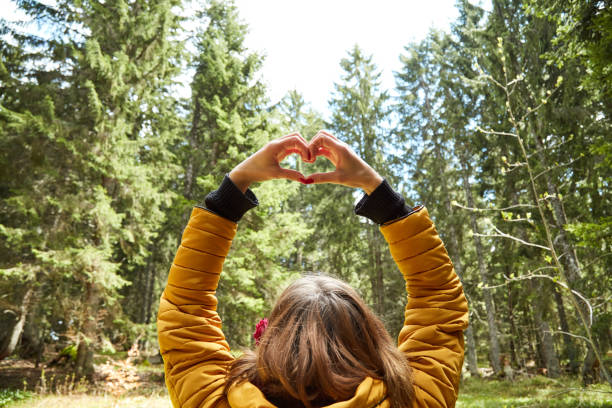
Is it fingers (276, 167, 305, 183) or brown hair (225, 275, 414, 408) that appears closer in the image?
brown hair (225, 275, 414, 408)

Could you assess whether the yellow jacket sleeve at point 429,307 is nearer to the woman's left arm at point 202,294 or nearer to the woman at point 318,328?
the woman at point 318,328

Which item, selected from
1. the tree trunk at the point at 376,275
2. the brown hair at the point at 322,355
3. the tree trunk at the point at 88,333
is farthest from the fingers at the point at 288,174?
the tree trunk at the point at 376,275

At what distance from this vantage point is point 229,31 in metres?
14.1

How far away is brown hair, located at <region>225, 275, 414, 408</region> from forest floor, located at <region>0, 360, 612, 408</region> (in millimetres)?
4982

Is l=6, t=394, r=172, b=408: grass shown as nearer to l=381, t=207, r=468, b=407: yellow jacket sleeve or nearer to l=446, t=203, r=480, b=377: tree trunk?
l=381, t=207, r=468, b=407: yellow jacket sleeve

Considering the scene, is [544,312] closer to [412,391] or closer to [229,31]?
[412,391]

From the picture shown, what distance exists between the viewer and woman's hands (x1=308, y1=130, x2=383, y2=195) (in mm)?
1119

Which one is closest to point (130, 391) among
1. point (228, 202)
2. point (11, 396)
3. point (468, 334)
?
point (11, 396)

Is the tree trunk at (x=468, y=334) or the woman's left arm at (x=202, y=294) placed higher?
the woman's left arm at (x=202, y=294)

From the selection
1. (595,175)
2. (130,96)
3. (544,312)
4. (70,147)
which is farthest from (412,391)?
(544,312)

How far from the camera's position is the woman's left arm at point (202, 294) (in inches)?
39.4

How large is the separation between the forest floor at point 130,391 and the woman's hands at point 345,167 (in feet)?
16.6

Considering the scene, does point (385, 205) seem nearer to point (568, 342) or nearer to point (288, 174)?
point (288, 174)

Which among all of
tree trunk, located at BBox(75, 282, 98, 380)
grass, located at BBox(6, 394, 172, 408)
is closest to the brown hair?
grass, located at BBox(6, 394, 172, 408)
